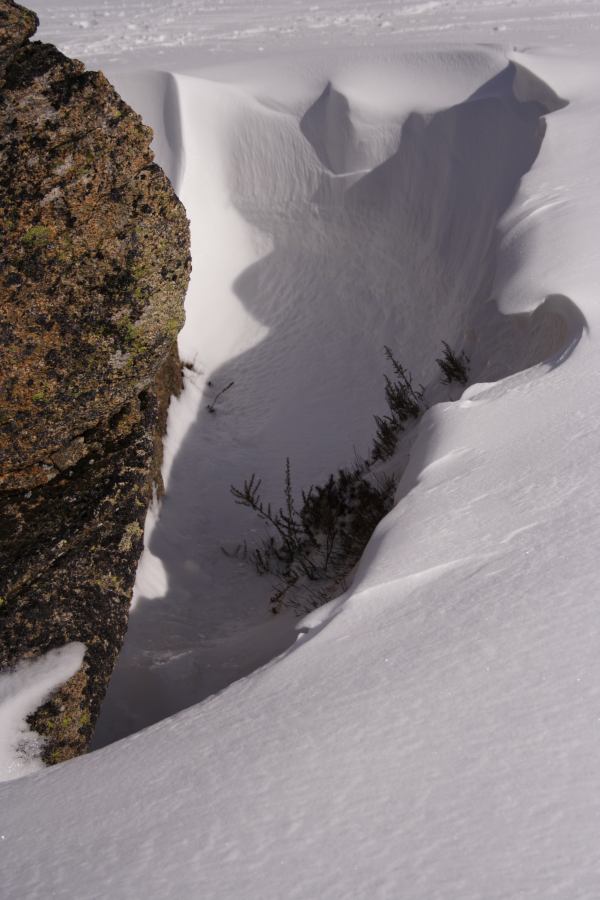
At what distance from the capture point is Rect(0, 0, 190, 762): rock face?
3037 mm

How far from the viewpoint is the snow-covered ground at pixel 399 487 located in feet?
5.24

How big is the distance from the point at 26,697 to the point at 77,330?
52.4 inches

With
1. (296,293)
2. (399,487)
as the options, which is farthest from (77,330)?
(296,293)

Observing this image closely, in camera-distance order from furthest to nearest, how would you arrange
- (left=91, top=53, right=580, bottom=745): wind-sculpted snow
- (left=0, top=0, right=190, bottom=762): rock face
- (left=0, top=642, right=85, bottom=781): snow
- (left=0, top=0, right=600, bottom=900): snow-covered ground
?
(left=91, top=53, right=580, bottom=745): wind-sculpted snow < (left=0, top=0, right=190, bottom=762): rock face < (left=0, top=642, right=85, bottom=781): snow < (left=0, top=0, right=600, bottom=900): snow-covered ground

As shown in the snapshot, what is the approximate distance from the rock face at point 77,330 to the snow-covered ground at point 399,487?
756 millimetres

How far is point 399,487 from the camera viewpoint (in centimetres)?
300

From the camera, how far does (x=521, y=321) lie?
160 inches

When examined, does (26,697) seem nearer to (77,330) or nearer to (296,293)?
(77,330)

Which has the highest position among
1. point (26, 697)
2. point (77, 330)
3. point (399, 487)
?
point (77, 330)

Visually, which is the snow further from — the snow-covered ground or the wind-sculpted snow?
the wind-sculpted snow

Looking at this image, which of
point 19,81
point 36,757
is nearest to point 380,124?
point 19,81

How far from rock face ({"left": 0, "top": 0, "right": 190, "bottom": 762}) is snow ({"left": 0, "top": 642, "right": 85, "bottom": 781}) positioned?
76mm

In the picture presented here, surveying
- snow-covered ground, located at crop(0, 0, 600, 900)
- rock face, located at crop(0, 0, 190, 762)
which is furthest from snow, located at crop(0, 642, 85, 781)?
snow-covered ground, located at crop(0, 0, 600, 900)

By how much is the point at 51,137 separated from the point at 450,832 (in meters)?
2.85
